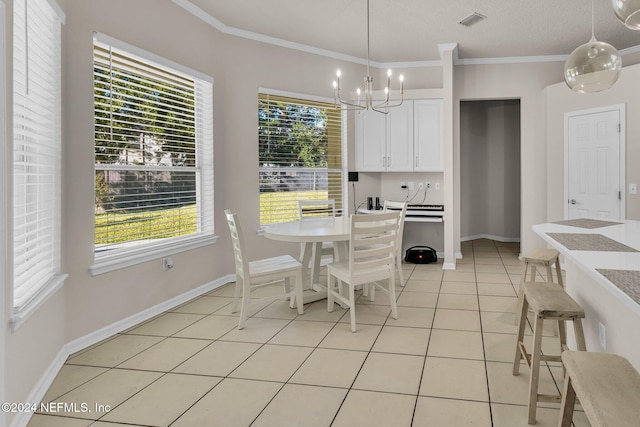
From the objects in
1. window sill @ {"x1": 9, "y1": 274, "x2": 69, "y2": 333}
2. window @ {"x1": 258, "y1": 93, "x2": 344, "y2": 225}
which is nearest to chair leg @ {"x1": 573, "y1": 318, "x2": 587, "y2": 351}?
window sill @ {"x1": 9, "y1": 274, "x2": 69, "y2": 333}

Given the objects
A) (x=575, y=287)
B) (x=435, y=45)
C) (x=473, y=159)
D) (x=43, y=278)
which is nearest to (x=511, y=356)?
(x=575, y=287)

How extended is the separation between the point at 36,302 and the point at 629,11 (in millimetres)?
3089

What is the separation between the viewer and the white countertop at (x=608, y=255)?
137 cm

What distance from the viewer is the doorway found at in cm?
741

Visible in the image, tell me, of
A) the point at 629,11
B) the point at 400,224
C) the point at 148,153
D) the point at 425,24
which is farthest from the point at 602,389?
the point at 425,24

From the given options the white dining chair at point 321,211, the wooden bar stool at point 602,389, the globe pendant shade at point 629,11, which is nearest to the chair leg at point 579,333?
the wooden bar stool at point 602,389

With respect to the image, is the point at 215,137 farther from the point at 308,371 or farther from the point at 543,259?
the point at 543,259

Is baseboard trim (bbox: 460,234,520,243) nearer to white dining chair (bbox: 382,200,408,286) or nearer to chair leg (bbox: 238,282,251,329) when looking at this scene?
white dining chair (bbox: 382,200,408,286)

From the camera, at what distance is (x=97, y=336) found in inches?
118

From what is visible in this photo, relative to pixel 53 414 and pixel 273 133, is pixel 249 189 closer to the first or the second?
pixel 273 133

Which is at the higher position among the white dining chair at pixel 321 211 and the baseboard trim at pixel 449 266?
the white dining chair at pixel 321 211

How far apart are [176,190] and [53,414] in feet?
7.36

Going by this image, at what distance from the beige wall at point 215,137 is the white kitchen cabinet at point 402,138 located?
243mm

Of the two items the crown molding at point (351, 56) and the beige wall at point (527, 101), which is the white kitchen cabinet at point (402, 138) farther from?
the crown molding at point (351, 56)
